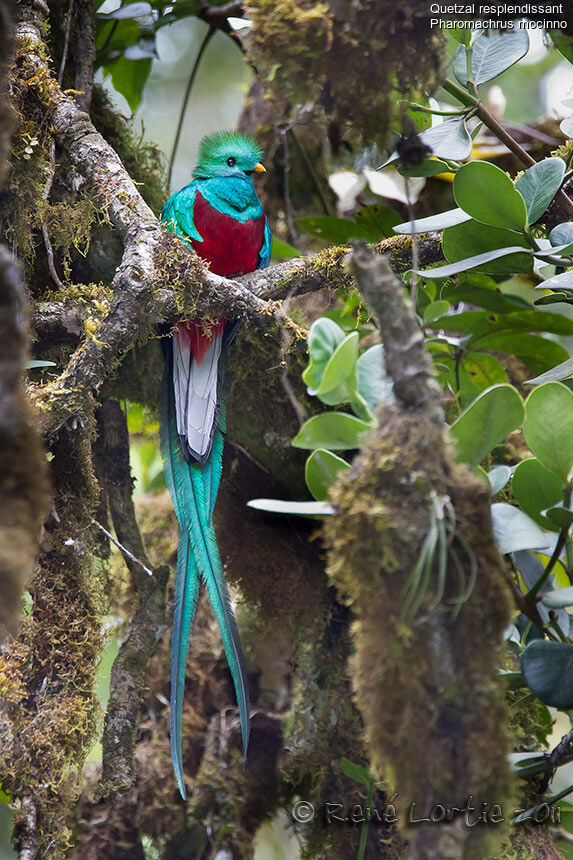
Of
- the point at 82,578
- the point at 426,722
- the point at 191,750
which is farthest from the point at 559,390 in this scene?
the point at 191,750

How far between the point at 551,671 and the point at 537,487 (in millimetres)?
285

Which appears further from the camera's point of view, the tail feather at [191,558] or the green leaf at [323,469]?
the tail feather at [191,558]

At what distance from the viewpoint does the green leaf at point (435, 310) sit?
1.53m

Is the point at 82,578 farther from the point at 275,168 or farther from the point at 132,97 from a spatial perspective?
the point at 275,168

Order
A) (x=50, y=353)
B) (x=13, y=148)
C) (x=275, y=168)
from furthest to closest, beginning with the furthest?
1. (x=275, y=168)
2. (x=50, y=353)
3. (x=13, y=148)

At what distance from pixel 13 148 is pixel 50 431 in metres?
0.64

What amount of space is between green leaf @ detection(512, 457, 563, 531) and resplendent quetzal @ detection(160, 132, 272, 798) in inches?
25.0

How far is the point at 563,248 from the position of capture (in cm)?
130

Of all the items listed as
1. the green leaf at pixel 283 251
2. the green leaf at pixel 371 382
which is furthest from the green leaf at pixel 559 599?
the green leaf at pixel 283 251

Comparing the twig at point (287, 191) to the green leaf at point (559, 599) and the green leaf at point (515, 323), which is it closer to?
the green leaf at point (515, 323)

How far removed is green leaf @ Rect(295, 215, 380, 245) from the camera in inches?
76.6

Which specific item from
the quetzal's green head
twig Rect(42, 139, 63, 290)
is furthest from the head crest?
twig Rect(42, 139, 63, 290)

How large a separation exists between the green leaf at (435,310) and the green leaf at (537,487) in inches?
19.1

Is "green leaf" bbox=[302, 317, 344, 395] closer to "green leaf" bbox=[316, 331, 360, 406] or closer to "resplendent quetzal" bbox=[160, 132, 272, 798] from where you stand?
"green leaf" bbox=[316, 331, 360, 406]
